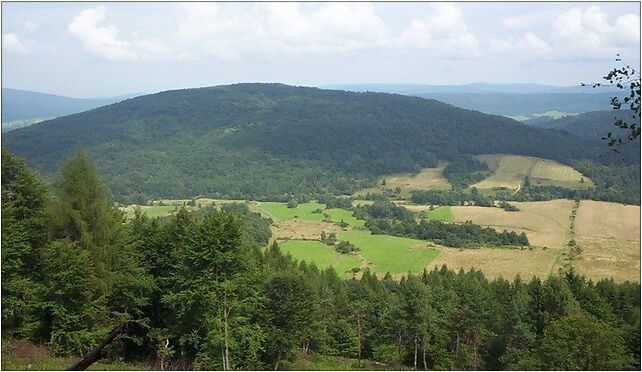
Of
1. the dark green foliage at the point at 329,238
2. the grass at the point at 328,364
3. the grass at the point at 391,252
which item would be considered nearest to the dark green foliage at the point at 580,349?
the grass at the point at 328,364

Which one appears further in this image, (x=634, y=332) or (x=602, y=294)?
(x=602, y=294)

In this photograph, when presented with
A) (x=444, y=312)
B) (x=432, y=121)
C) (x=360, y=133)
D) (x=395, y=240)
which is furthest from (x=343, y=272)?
(x=432, y=121)

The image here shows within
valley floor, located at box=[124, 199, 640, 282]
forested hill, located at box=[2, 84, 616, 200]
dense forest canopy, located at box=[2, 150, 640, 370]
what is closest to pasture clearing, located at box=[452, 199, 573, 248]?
valley floor, located at box=[124, 199, 640, 282]

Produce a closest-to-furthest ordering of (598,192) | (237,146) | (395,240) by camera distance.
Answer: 1. (395,240)
2. (598,192)
3. (237,146)

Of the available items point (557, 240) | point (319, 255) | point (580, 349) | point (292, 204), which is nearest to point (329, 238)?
point (319, 255)

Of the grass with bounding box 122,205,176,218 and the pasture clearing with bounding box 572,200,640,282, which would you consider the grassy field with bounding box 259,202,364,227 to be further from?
the pasture clearing with bounding box 572,200,640,282

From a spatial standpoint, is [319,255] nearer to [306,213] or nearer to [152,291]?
[306,213]

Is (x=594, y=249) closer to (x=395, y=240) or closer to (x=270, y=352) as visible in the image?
(x=395, y=240)
